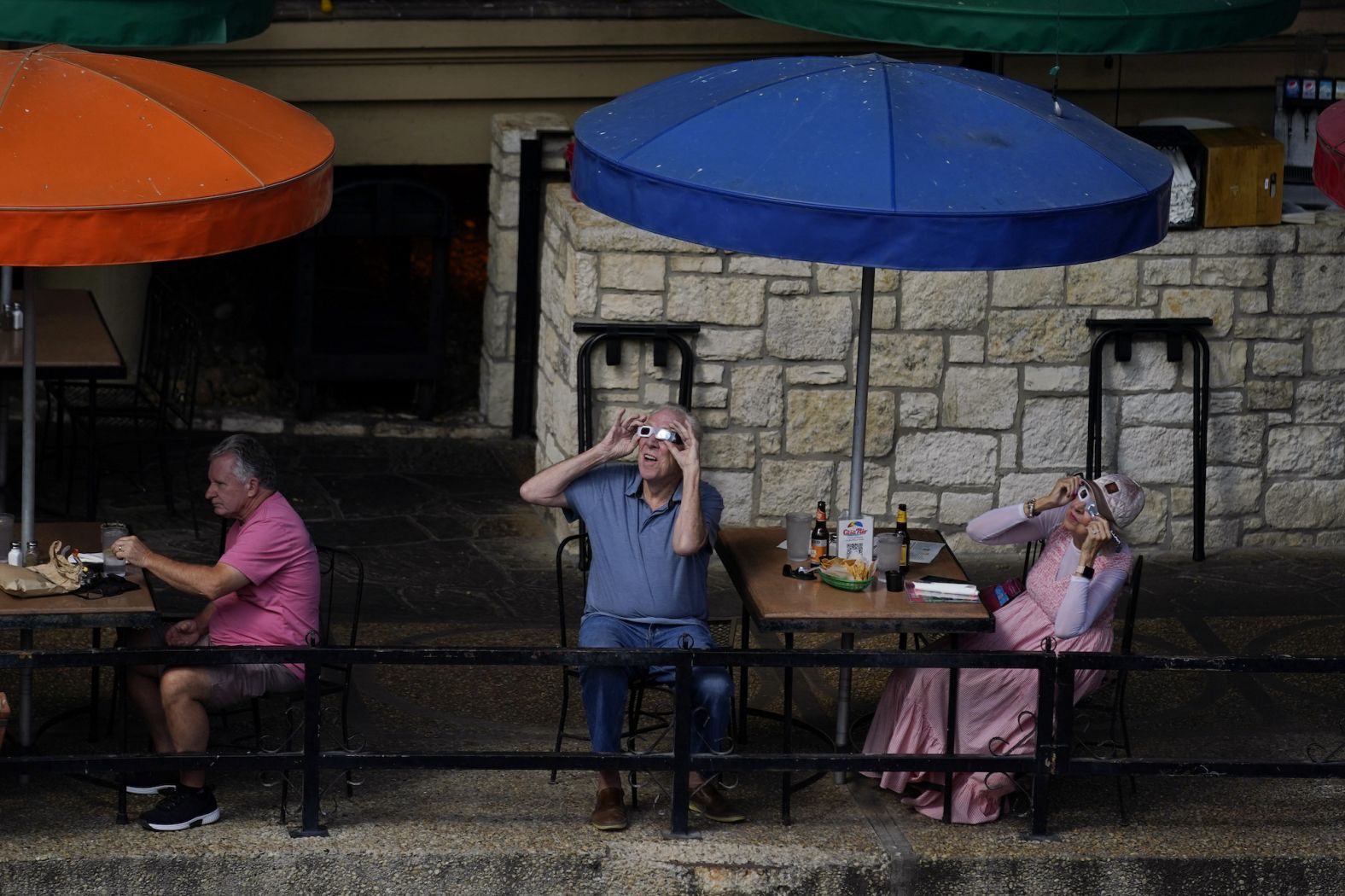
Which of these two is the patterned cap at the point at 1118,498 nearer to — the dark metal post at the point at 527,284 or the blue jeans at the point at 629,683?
the blue jeans at the point at 629,683

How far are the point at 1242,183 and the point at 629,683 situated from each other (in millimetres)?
3999

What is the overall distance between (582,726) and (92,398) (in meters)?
3.07

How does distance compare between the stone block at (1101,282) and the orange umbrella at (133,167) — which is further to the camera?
the stone block at (1101,282)

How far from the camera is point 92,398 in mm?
8680

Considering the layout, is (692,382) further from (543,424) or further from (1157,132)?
(1157,132)

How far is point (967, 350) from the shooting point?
338 inches

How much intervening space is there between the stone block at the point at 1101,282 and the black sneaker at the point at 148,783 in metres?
4.34

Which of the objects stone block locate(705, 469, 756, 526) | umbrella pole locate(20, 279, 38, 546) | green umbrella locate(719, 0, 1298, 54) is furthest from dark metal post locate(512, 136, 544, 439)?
umbrella pole locate(20, 279, 38, 546)

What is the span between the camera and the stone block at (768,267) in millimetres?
8312

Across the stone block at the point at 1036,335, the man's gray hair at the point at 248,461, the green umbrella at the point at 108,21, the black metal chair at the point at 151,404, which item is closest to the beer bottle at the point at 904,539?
the man's gray hair at the point at 248,461

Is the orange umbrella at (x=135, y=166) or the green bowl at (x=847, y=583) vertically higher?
the orange umbrella at (x=135, y=166)

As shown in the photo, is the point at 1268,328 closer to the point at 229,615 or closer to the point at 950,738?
the point at 950,738

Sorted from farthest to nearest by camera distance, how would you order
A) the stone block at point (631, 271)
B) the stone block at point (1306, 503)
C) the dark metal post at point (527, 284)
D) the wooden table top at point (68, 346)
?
1. the dark metal post at point (527, 284)
2. the stone block at point (1306, 503)
3. the stone block at point (631, 271)
4. the wooden table top at point (68, 346)

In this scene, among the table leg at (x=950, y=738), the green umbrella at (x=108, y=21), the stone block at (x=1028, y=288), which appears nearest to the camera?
the table leg at (x=950, y=738)
